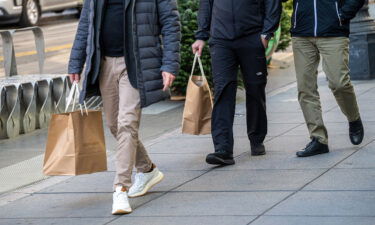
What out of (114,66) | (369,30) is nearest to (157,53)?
(114,66)

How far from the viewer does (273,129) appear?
32.1ft

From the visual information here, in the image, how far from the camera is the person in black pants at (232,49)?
314 inches

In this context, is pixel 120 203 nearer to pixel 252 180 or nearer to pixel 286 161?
pixel 252 180

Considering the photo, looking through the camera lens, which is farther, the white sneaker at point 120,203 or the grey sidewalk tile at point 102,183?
the grey sidewalk tile at point 102,183

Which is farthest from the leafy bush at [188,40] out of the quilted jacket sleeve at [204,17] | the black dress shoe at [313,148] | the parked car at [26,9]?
the parked car at [26,9]

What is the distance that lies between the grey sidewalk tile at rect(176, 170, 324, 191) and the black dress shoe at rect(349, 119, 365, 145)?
978 mm

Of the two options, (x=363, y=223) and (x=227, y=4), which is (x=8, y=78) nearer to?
(x=227, y=4)

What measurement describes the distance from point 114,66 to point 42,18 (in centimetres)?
2346

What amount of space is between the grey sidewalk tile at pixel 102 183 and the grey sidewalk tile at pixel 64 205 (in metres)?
0.16

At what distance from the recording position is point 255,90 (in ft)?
26.9

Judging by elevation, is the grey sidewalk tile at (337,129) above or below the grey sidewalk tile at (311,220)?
below

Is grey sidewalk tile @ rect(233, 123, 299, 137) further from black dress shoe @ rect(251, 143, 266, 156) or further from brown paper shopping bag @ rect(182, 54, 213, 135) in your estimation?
brown paper shopping bag @ rect(182, 54, 213, 135)

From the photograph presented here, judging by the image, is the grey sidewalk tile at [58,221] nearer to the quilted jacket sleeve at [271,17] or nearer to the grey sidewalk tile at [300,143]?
the quilted jacket sleeve at [271,17]

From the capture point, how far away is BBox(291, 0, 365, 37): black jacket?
26.0ft
